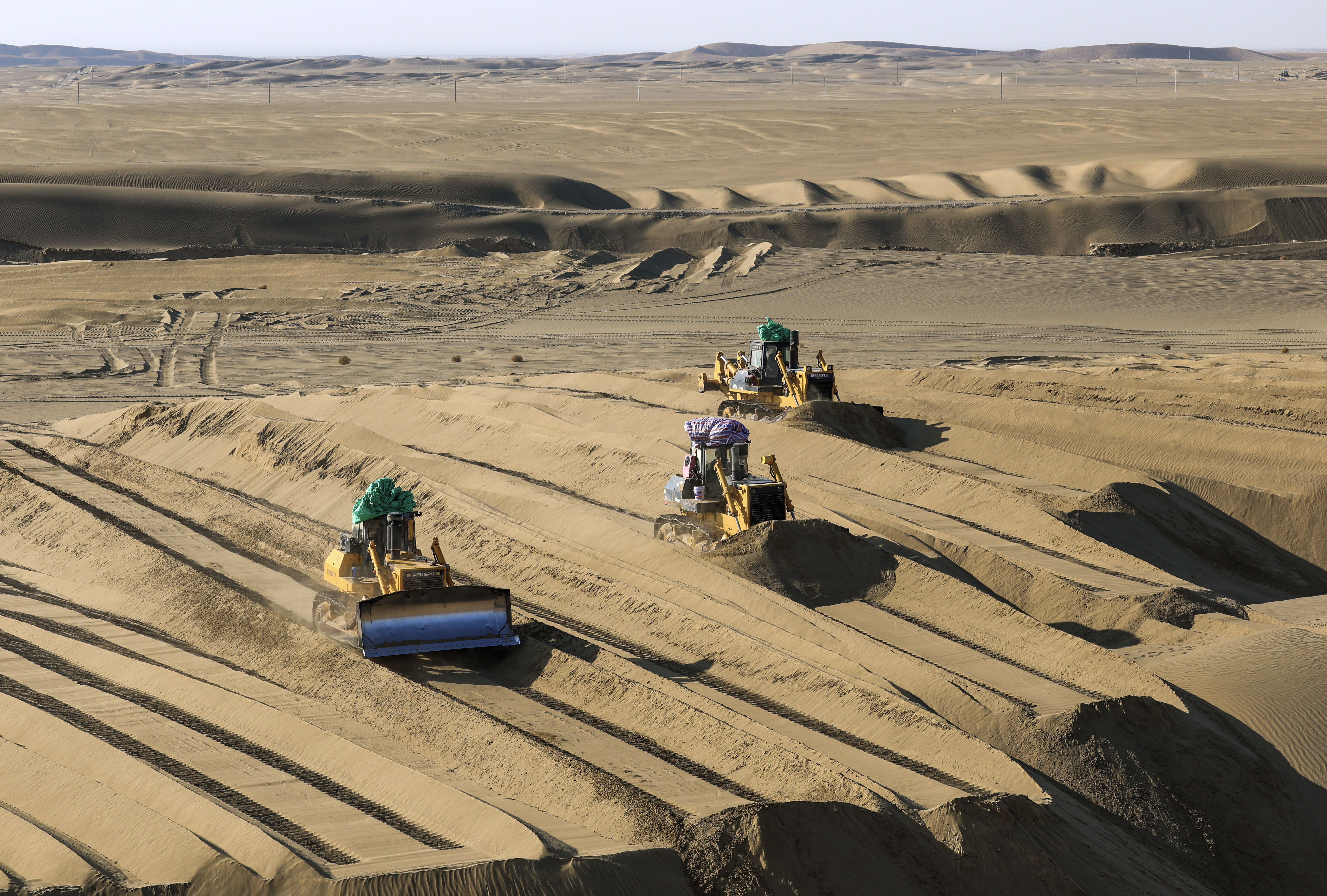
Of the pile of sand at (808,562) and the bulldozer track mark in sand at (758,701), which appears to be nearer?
the bulldozer track mark in sand at (758,701)

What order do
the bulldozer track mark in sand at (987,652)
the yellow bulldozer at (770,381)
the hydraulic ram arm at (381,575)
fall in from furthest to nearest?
the yellow bulldozer at (770,381), the hydraulic ram arm at (381,575), the bulldozer track mark in sand at (987,652)

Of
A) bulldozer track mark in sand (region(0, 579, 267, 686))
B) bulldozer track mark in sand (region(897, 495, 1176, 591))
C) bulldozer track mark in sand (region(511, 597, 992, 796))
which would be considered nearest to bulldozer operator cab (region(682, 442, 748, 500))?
bulldozer track mark in sand (region(511, 597, 992, 796))

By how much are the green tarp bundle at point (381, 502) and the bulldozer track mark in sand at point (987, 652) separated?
4.61m

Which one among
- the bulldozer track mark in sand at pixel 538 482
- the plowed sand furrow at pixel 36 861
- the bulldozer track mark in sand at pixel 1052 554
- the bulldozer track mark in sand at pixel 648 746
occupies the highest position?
the plowed sand furrow at pixel 36 861

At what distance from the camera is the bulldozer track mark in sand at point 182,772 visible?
7758 millimetres

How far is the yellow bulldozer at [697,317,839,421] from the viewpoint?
21734mm

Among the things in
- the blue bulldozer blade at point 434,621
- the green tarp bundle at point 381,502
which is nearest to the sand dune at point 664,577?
the blue bulldozer blade at point 434,621

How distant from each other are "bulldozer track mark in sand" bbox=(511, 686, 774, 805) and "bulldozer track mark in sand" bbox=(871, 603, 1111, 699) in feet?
9.16

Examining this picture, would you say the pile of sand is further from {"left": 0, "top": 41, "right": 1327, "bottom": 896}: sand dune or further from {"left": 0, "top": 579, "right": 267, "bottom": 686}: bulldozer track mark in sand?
{"left": 0, "top": 579, "right": 267, "bottom": 686}: bulldozer track mark in sand

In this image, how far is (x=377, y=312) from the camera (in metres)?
36.8

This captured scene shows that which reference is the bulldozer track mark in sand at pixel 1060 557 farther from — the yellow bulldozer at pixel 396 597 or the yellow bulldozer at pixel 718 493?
the yellow bulldozer at pixel 396 597

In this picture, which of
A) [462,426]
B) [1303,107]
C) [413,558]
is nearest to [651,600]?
[413,558]

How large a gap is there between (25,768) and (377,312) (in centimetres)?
2871

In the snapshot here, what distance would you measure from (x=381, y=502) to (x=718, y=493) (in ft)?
13.3
